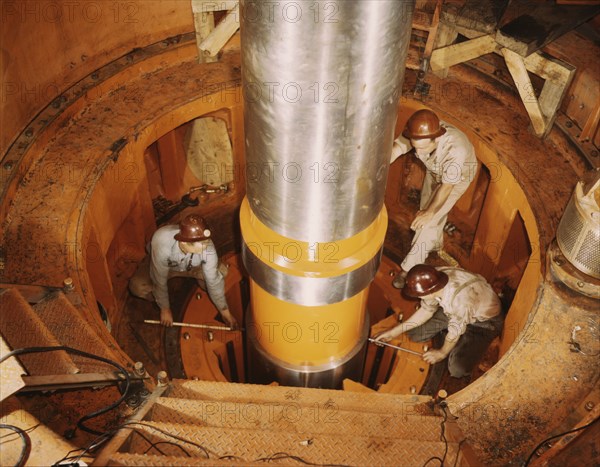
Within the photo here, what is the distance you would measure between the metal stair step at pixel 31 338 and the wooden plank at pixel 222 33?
9.74 feet

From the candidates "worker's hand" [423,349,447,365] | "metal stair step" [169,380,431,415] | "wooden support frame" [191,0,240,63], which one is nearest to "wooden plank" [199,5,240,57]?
"wooden support frame" [191,0,240,63]

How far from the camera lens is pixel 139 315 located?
5832 mm

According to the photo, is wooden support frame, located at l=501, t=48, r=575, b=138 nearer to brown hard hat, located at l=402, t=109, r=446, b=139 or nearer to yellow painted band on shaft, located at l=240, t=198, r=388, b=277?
brown hard hat, located at l=402, t=109, r=446, b=139

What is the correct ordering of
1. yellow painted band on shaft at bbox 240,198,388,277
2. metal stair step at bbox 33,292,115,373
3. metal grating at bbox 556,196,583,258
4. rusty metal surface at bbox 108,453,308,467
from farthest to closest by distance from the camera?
metal grating at bbox 556,196,583,258, metal stair step at bbox 33,292,115,373, yellow painted band on shaft at bbox 240,198,388,277, rusty metal surface at bbox 108,453,308,467

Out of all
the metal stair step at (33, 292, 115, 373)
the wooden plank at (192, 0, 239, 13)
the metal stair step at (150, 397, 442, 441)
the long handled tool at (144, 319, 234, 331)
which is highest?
the wooden plank at (192, 0, 239, 13)

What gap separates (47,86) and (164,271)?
5.86 feet

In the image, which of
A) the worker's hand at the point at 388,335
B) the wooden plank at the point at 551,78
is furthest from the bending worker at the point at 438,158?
the worker's hand at the point at 388,335

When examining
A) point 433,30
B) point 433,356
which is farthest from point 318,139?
point 433,30

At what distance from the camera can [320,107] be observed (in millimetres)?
2469

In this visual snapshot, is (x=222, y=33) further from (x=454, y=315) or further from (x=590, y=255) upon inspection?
(x=590, y=255)

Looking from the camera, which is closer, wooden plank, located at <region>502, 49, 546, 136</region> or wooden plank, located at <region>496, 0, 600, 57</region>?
wooden plank, located at <region>496, 0, 600, 57</region>

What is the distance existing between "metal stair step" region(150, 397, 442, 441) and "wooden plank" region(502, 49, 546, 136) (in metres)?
2.76

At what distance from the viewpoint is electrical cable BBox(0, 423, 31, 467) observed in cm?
266

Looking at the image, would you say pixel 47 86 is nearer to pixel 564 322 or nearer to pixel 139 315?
pixel 139 315
